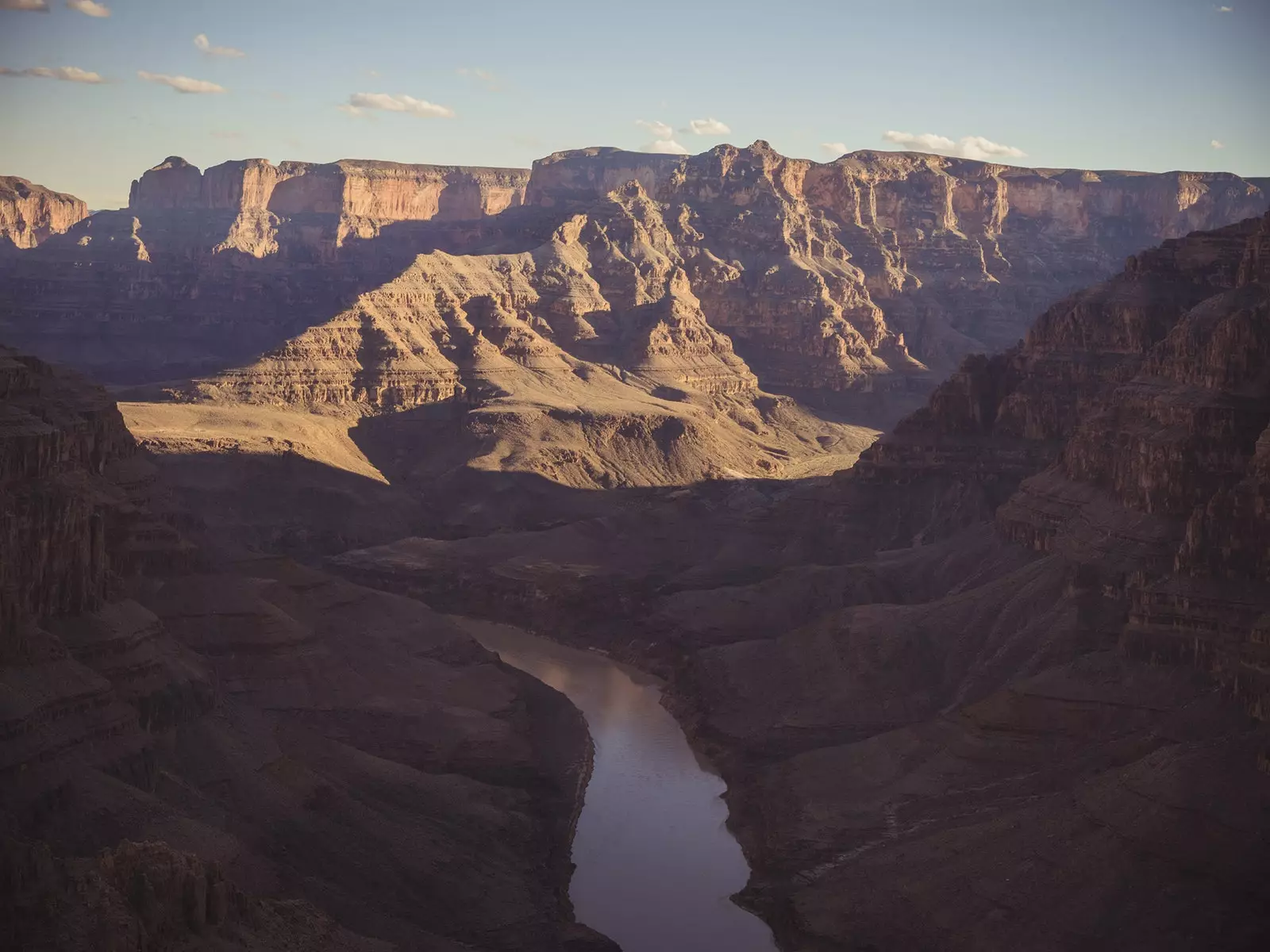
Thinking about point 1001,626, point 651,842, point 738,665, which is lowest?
point 651,842

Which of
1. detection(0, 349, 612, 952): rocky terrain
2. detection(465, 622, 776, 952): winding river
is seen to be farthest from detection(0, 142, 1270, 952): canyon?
detection(465, 622, 776, 952): winding river

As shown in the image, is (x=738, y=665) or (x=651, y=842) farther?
(x=738, y=665)

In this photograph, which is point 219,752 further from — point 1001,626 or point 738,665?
point 1001,626

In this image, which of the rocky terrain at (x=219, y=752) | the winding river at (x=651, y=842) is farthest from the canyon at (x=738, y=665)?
the winding river at (x=651, y=842)

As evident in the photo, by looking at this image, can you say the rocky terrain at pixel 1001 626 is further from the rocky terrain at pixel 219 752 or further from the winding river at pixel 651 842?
the rocky terrain at pixel 219 752

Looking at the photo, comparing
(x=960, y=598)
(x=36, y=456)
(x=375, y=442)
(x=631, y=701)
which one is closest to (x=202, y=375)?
(x=375, y=442)

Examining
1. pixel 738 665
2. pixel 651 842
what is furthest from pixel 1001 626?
pixel 651 842

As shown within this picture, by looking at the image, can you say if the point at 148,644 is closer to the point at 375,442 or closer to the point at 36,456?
the point at 36,456

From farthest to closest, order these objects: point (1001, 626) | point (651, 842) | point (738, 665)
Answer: point (738, 665) < point (1001, 626) < point (651, 842)
